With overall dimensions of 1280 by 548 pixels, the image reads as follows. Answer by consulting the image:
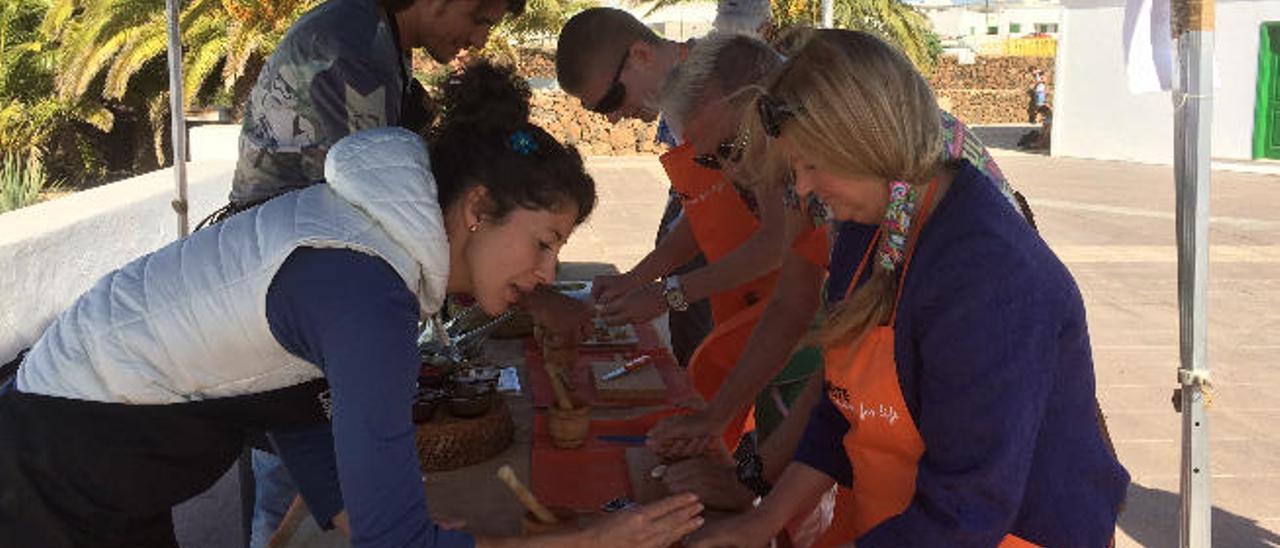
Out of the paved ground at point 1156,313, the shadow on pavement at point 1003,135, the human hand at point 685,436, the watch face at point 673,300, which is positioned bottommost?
the shadow on pavement at point 1003,135

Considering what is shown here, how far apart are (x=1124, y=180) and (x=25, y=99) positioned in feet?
41.8

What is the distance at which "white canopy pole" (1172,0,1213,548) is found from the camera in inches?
97.4

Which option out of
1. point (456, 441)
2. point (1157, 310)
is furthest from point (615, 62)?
point (1157, 310)

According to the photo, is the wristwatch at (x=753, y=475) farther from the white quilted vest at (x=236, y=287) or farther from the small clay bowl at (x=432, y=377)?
the white quilted vest at (x=236, y=287)

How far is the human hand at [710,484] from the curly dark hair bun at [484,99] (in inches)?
23.8

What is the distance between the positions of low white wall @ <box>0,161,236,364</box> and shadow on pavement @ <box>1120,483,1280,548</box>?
3469mm

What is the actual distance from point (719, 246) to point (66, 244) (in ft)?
8.61

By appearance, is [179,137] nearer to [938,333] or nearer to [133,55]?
[938,333]

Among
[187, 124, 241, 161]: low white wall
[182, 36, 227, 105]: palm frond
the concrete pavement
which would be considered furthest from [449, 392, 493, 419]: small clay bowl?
[182, 36, 227, 105]: palm frond

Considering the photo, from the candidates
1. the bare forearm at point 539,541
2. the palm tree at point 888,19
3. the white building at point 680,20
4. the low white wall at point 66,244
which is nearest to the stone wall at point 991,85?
the white building at point 680,20

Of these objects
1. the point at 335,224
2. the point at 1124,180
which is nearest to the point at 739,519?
the point at 335,224

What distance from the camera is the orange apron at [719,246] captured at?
2455 mm

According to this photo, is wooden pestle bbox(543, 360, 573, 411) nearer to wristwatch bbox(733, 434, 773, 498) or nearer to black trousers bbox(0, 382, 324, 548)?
wristwatch bbox(733, 434, 773, 498)

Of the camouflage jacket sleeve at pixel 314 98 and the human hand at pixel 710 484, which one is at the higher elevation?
the camouflage jacket sleeve at pixel 314 98
